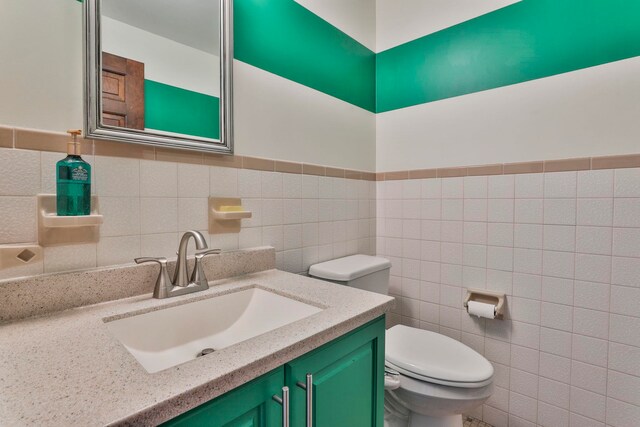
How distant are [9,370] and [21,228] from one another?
404 millimetres

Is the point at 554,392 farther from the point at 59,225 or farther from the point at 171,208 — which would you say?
the point at 59,225

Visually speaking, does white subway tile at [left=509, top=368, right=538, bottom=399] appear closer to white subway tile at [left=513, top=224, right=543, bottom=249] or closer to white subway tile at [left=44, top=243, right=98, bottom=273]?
white subway tile at [left=513, top=224, right=543, bottom=249]

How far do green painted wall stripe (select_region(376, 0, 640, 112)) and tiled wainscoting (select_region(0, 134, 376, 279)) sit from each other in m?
0.76

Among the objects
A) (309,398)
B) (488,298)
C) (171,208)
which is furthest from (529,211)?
(171,208)

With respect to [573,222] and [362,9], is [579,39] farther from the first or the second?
[362,9]

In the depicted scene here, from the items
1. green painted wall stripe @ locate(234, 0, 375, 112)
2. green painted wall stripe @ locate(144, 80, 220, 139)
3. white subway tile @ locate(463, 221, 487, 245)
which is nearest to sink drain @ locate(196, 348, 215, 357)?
green painted wall stripe @ locate(144, 80, 220, 139)

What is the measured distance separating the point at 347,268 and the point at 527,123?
1.12 meters

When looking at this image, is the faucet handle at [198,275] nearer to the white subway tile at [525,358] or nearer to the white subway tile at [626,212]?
the white subway tile at [525,358]

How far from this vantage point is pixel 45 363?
544 millimetres

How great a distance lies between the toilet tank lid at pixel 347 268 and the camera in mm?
1411

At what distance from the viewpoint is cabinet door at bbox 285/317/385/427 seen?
0.69 meters

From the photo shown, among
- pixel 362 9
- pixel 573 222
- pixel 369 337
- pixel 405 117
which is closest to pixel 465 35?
pixel 405 117

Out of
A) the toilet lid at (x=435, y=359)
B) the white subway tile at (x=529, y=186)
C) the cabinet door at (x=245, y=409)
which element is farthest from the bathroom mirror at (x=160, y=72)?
the white subway tile at (x=529, y=186)

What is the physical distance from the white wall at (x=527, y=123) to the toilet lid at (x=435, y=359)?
3.10 ft
